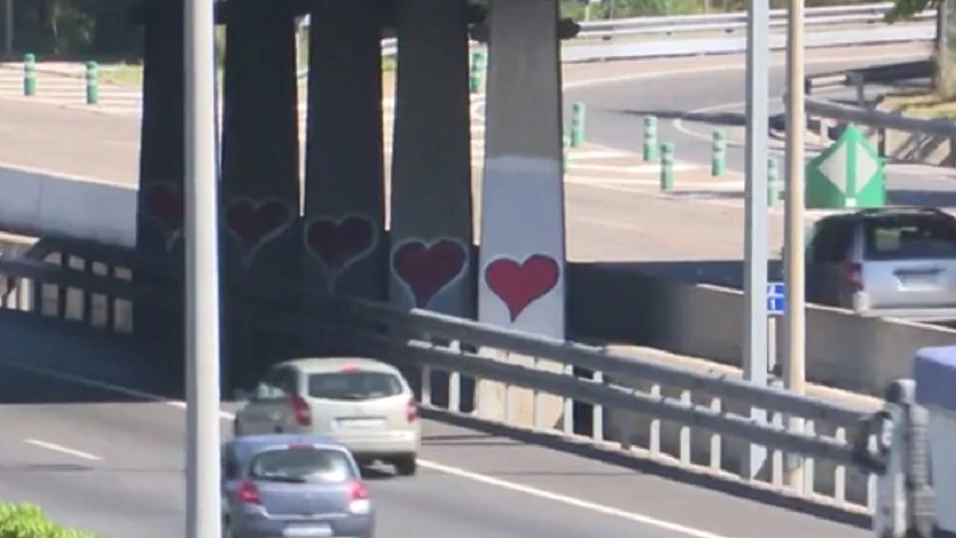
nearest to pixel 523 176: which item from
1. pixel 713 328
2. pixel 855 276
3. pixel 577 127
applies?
pixel 713 328

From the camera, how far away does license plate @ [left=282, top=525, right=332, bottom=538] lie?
20891 millimetres

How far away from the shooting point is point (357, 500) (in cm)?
2100

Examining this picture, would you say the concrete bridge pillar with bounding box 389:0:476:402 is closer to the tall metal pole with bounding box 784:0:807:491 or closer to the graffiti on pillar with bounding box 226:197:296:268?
the graffiti on pillar with bounding box 226:197:296:268

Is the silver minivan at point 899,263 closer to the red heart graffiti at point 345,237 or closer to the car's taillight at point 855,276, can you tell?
the car's taillight at point 855,276

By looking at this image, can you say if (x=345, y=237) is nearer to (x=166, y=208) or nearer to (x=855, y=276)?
(x=166, y=208)

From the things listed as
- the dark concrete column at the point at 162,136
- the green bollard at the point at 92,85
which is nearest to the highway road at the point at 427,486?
the dark concrete column at the point at 162,136

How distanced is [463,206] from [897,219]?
569 cm

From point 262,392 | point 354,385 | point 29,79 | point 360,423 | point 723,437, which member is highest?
point 29,79

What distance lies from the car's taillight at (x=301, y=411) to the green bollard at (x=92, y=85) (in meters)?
39.4

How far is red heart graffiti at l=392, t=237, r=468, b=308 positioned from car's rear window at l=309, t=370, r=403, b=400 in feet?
25.1

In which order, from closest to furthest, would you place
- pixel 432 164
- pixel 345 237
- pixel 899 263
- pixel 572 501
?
1. pixel 572 501
2. pixel 899 263
3. pixel 432 164
4. pixel 345 237

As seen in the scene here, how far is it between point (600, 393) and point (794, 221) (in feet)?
11.8

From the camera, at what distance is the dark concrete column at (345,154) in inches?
1373

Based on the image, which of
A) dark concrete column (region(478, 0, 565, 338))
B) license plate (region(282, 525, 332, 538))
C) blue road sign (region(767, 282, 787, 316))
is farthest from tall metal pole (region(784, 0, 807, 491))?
dark concrete column (region(478, 0, 565, 338))
